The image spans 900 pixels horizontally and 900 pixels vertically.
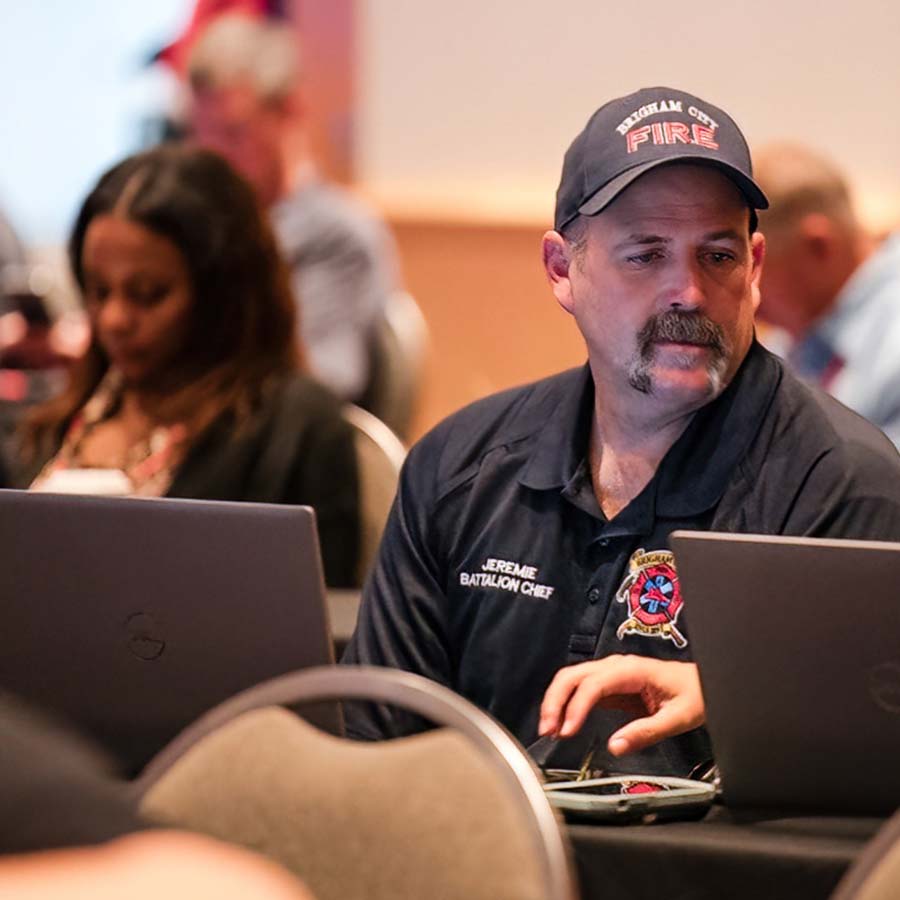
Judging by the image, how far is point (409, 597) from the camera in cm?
213

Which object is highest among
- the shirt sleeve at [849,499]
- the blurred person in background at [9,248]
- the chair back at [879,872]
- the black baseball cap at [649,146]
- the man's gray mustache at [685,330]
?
the black baseball cap at [649,146]

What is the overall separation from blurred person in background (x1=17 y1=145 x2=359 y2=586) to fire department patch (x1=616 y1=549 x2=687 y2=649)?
98cm

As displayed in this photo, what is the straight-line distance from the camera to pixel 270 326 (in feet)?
10.00

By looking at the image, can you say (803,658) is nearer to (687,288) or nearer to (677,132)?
(687,288)

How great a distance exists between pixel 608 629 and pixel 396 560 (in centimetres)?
32

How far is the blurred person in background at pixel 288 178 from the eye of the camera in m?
4.51

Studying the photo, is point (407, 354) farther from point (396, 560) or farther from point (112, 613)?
point (112, 613)

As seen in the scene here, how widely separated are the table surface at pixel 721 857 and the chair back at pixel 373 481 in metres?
1.27

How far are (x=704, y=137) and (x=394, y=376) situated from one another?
7.86 ft

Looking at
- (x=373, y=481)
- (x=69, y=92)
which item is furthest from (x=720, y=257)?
(x=69, y=92)

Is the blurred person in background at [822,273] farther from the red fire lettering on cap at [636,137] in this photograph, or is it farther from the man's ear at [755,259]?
the red fire lettering on cap at [636,137]

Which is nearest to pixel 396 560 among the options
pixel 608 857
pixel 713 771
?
pixel 713 771

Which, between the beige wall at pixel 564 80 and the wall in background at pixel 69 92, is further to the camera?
the wall in background at pixel 69 92

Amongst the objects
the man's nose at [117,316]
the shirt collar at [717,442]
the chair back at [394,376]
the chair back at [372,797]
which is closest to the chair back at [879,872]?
the chair back at [372,797]
